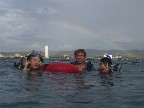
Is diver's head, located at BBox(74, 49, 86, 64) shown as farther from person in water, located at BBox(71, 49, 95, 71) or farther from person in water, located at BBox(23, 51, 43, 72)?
person in water, located at BBox(23, 51, 43, 72)

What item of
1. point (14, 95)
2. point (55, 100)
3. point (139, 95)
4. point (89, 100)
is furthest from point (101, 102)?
point (14, 95)

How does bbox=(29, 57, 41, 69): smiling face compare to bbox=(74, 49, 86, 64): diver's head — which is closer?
bbox=(29, 57, 41, 69): smiling face

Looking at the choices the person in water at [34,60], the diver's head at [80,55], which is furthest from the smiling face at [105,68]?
the person in water at [34,60]

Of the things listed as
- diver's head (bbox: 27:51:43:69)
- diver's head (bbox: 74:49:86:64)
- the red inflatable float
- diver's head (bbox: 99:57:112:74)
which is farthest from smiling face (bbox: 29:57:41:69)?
diver's head (bbox: 99:57:112:74)

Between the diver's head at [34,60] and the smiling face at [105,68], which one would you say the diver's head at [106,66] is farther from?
the diver's head at [34,60]

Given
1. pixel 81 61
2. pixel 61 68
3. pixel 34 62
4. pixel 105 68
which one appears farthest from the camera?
pixel 81 61

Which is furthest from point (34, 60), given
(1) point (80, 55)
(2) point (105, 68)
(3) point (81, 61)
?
(2) point (105, 68)

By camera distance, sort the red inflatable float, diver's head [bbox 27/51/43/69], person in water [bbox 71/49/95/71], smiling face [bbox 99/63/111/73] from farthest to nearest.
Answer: person in water [bbox 71/49/95/71], the red inflatable float, smiling face [bbox 99/63/111/73], diver's head [bbox 27/51/43/69]

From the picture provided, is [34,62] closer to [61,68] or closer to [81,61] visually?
[61,68]

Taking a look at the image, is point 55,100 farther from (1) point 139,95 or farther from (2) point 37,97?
(1) point 139,95

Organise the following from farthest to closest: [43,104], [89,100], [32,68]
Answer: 1. [32,68]
2. [89,100]
3. [43,104]

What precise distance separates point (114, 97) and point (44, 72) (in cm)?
1193

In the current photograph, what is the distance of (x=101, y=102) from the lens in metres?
12.0

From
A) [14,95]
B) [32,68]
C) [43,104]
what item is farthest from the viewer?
[32,68]
